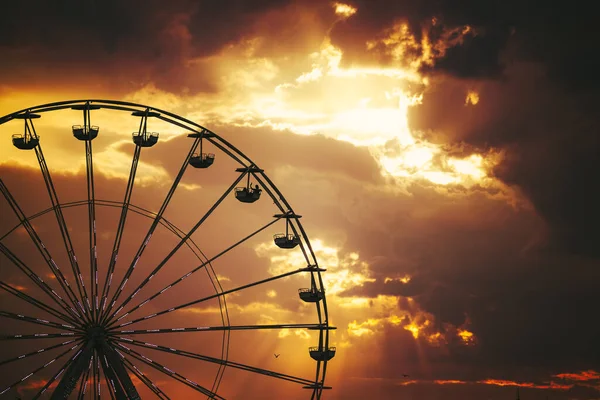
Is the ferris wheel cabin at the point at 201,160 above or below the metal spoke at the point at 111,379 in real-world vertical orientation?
above

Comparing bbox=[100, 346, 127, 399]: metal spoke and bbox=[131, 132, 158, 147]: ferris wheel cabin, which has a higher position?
bbox=[131, 132, 158, 147]: ferris wheel cabin

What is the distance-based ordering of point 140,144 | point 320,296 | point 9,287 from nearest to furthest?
point 9,287
point 140,144
point 320,296

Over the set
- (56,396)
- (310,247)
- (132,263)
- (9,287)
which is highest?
(310,247)

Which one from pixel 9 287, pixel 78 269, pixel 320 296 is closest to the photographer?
pixel 9 287

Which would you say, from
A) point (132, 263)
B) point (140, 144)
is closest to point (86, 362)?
point (132, 263)

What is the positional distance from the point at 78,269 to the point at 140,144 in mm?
8100

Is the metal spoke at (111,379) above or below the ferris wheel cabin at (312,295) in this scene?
below

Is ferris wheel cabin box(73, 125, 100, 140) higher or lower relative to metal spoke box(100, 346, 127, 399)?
higher

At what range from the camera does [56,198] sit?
196 feet

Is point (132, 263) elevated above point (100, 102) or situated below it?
below

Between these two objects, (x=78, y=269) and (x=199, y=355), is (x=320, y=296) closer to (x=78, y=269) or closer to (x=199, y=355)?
(x=199, y=355)

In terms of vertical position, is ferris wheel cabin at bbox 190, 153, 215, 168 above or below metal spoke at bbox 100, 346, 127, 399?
above

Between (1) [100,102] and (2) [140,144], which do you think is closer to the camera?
(1) [100,102]

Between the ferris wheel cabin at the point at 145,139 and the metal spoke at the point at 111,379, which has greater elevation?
the ferris wheel cabin at the point at 145,139
